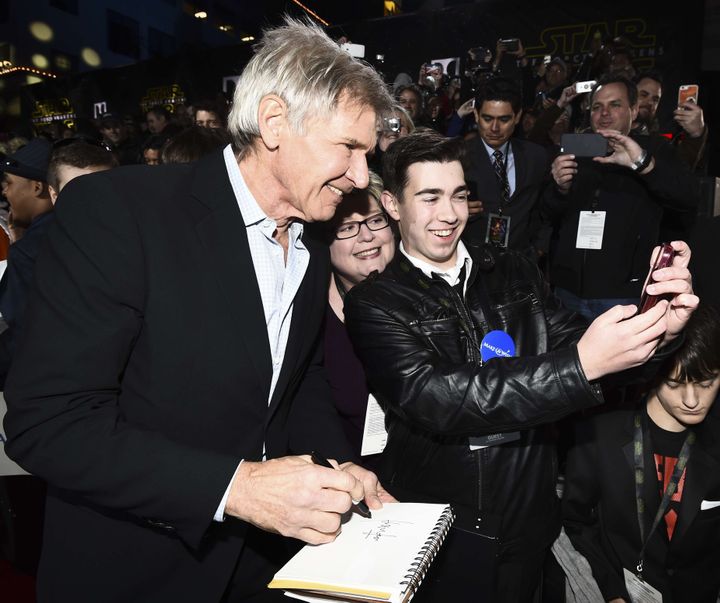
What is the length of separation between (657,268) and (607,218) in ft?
7.96

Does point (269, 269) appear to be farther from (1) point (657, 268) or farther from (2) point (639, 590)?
(2) point (639, 590)

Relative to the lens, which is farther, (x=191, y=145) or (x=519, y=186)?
(x=519, y=186)

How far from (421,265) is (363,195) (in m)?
0.62

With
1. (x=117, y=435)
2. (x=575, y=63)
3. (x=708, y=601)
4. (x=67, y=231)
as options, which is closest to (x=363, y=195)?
(x=67, y=231)

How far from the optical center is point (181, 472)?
42.1 inches

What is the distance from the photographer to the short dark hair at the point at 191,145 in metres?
2.83

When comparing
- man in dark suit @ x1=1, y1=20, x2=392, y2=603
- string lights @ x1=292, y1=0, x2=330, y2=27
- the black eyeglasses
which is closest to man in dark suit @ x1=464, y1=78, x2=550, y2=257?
the black eyeglasses

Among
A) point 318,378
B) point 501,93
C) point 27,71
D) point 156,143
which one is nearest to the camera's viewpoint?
point 318,378

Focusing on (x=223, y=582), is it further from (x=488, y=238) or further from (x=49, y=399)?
(x=488, y=238)

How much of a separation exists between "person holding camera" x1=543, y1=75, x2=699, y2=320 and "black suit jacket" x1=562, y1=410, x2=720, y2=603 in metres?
1.60

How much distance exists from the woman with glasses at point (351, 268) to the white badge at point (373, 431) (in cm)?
4

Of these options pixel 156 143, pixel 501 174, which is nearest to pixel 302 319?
pixel 501 174

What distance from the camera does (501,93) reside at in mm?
4340

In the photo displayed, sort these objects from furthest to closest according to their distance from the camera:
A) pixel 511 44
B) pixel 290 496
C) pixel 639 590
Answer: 1. pixel 511 44
2. pixel 639 590
3. pixel 290 496
